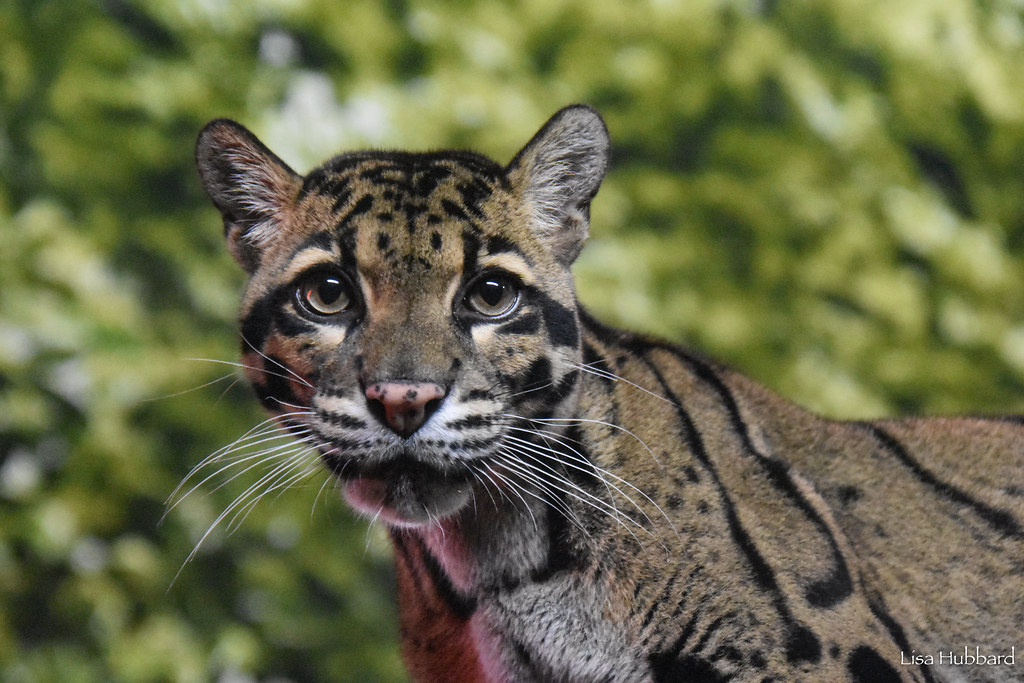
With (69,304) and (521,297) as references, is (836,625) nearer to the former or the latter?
(521,297)

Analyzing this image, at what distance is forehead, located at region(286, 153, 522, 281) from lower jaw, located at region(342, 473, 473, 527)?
484mm

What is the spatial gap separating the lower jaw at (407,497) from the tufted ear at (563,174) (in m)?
0.70

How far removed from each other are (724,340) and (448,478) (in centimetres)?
384

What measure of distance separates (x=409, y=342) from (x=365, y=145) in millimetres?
2936

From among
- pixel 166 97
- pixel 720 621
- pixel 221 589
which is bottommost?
pixel 221 589

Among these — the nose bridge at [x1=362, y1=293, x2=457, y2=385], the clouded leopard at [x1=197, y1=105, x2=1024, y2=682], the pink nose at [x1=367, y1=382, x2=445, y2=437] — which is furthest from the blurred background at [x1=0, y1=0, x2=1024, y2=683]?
the pink nose at [x1=367, y1=382, x2=445, y2=437]

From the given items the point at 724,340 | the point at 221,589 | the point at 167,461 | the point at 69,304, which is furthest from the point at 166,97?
the point at 724,340

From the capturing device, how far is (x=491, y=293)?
8.10 feet

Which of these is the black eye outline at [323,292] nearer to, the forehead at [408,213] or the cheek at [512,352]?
the forehead at [408,213]

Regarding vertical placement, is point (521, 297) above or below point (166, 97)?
below

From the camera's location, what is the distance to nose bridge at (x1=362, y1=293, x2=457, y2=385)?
2.22m

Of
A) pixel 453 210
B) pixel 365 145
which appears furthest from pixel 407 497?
pixel 365 145

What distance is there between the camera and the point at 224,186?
2768 millimetres

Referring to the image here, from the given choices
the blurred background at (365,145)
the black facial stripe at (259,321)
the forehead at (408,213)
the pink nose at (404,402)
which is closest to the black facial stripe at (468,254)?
the forehead at (408,213)
